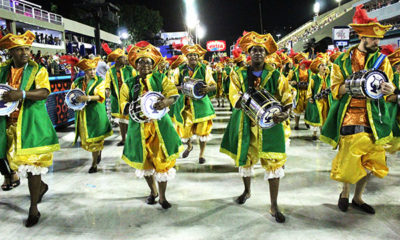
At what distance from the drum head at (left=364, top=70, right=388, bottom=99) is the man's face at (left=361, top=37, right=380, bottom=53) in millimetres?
378

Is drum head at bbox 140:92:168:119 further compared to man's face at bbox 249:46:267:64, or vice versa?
man's face at bbox 249:46:267:64

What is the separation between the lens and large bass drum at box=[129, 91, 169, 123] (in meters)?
3.82

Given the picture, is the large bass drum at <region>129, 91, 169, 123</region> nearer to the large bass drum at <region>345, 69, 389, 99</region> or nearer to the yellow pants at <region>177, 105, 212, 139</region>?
the large bass drum at <region>345, 69, 389, 99</region>

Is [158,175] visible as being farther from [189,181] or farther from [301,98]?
[301,98]

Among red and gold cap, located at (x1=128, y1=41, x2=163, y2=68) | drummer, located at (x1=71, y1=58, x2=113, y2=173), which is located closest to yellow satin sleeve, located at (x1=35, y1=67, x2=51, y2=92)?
red and gold cap, located at (x1=128, y1=41, x2=163, y2=68)

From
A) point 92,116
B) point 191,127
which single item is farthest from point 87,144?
point 191,127

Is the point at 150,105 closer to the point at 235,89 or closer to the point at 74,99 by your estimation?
the point at 235,89

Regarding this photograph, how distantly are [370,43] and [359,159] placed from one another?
4.39ft

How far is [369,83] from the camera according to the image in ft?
11.6

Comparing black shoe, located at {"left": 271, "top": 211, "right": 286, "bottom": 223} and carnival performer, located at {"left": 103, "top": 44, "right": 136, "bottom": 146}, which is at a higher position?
carnival performer, located at {"left": 103, "top": 44, "right": 136, "bottom": 146}

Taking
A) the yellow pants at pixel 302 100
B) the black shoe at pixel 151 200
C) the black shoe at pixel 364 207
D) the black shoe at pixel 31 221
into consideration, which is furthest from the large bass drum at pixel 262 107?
the yellow pants at pixel 302 100

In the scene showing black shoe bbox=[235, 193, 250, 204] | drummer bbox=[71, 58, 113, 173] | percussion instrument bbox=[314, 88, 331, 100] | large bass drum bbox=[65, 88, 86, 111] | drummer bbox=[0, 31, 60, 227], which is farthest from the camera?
percussion instrument bbox=[314, 88, 331, 100]

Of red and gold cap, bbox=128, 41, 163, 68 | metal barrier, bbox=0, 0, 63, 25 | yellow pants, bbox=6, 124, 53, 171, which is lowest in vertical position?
yellow pants, bbox=6, 124, 53, 171

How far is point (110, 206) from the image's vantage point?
4504 millimetres
